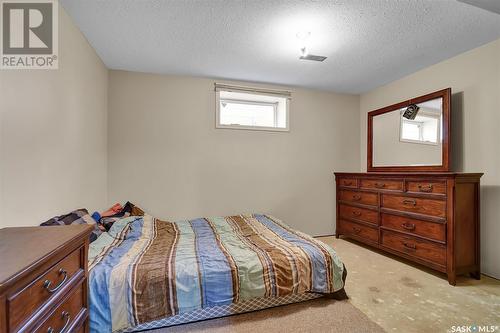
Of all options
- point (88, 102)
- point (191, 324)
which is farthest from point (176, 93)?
point (191, 324)

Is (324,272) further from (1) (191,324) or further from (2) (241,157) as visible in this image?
(2) (241,157)

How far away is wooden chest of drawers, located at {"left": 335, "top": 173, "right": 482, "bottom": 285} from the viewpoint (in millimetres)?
2211

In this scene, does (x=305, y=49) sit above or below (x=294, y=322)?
above

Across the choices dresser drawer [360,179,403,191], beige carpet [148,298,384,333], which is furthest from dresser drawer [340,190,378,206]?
beige carpet [148,298,384,333]

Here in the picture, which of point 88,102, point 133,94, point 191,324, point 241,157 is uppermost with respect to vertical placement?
point 133,94

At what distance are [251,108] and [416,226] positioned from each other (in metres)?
2.65

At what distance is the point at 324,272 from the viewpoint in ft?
6.09

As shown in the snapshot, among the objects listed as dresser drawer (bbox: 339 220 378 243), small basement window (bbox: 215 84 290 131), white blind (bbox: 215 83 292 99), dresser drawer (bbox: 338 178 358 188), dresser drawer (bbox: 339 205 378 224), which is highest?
white blind (bbox: 215 83 292 99)

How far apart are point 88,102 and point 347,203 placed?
11.6 feet

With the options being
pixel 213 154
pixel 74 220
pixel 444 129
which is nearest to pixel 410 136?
pixel 444 129

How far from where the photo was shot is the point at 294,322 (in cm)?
165

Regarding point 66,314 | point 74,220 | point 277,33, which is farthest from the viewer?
point 277,33

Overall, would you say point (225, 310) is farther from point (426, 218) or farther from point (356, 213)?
point (356, 213)

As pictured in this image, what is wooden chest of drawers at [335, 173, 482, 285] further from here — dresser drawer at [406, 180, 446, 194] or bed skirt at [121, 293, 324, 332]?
bed skirt at [121, 293, 324, 332]
